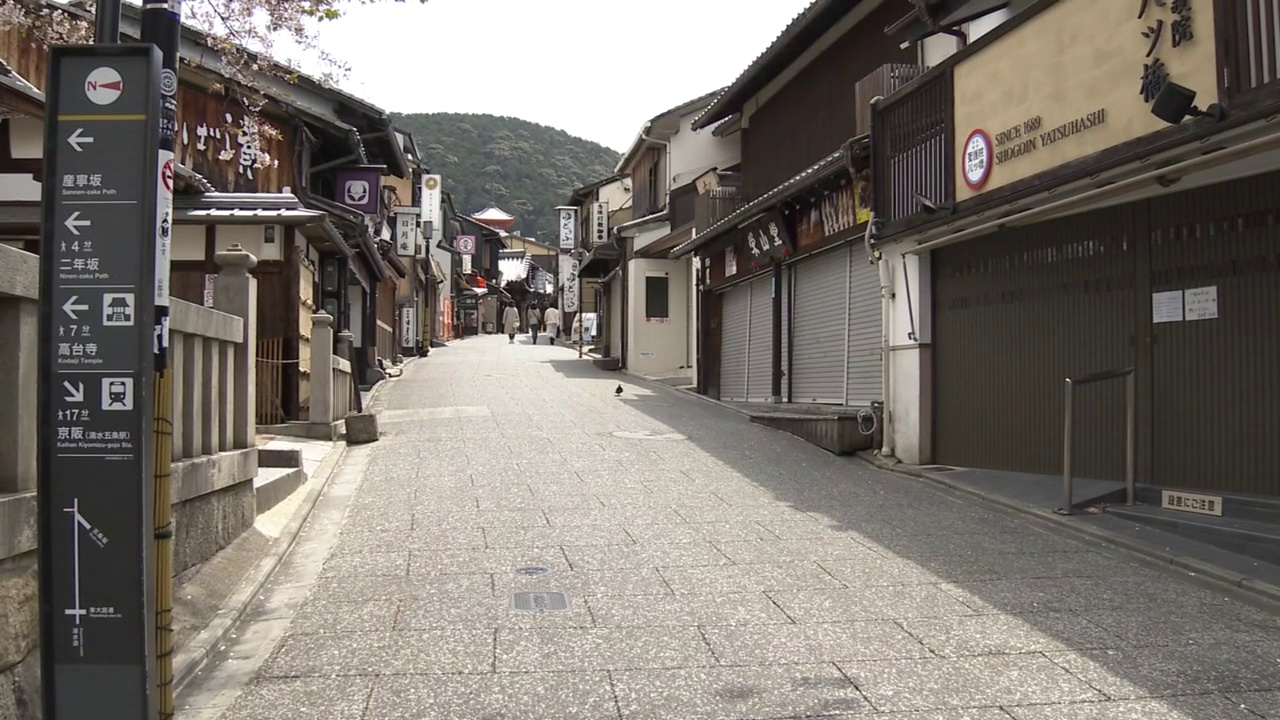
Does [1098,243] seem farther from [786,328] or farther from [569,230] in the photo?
[569,230]

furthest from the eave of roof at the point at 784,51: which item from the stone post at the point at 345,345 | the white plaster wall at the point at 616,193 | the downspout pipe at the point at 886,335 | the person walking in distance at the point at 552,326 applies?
the person walking in distance at the point at 552,326

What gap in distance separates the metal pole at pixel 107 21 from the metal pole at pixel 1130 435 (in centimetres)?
809

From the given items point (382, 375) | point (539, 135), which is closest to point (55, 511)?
point (382, 375)

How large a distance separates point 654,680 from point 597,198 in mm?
40123

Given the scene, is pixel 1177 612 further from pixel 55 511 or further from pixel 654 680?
pixel 55 511

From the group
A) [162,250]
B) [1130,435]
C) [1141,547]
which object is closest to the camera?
[162,250]

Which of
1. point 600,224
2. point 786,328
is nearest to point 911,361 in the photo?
point 786,328

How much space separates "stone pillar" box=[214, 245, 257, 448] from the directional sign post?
411cm

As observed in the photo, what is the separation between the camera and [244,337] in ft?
26.1

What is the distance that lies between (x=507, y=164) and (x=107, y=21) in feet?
308

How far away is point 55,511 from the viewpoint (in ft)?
11.9

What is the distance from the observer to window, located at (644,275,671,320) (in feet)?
101

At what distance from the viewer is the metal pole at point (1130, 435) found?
8.70 m

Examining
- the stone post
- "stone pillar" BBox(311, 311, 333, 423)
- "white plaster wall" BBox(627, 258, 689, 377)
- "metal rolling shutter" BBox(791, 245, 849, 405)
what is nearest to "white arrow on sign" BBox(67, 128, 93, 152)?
"stone pillar" BBox(311, 311, 333, 423)
